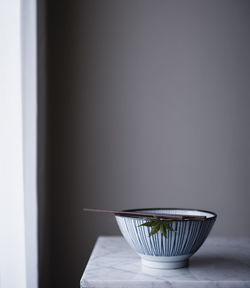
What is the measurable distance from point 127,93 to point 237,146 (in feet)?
1.72

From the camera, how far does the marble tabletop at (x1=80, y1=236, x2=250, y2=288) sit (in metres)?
0.85

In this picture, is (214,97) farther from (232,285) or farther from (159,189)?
(232,285)

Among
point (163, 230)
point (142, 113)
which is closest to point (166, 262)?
point (163, 230)

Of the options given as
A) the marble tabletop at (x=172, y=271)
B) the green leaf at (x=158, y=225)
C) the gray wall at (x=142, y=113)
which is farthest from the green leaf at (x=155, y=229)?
the gray wall at (x=142, y=113)

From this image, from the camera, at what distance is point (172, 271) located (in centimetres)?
93

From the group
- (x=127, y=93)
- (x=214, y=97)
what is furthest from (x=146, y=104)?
(x=214, y=97)

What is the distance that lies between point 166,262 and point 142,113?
0.80 m

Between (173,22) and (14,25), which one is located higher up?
(173,22)

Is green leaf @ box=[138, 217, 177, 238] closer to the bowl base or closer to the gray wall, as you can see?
the bowl base

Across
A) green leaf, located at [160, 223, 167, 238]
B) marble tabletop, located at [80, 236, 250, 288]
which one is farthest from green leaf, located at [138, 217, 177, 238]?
marble tabletop, located at [80, 236, 250, 288]

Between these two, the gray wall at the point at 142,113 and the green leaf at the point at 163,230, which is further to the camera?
the gray wall at the point at 142,113

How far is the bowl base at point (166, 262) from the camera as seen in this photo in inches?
36.7

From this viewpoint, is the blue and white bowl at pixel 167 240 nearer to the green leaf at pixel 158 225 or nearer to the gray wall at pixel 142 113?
the green leaf at pixel 158 225

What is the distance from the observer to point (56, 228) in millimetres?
1597
